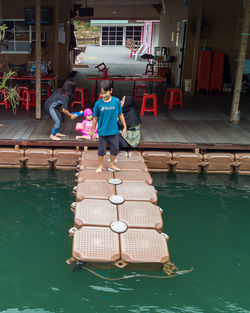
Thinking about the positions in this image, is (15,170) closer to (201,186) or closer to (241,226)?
(201,186)

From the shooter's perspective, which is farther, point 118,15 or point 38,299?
point 118,15

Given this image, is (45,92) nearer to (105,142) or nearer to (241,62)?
(105,142)

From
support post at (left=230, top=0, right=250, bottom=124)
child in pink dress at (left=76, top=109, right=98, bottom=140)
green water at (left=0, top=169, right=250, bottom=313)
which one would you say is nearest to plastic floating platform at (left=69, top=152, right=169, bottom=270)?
green water at (left=0, top=169, right=250, bottom=313)

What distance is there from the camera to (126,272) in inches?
165

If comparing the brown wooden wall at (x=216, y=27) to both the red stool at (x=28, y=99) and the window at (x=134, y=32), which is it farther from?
the window at (x=134, y=32)

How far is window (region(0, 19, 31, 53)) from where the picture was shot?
1223 centimetres

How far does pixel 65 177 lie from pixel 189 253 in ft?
9.79

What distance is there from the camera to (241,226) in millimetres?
5348

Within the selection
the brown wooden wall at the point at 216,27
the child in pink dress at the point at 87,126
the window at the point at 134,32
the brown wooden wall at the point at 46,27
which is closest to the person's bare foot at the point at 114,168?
the child in pink dress at the point at 87,126

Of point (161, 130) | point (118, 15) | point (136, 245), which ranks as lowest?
point (136, 245)

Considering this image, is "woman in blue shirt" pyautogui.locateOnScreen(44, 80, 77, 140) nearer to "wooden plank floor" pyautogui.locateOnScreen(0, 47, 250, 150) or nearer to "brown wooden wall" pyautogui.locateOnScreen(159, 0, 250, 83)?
"wooden plank floor" pyautogui.locateOnScreen(0, 47, 250, 150)

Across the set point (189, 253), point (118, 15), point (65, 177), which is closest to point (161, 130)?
point (65, 177)

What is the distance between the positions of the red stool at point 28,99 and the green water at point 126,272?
2615 millimetres

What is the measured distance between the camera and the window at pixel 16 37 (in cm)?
1223
